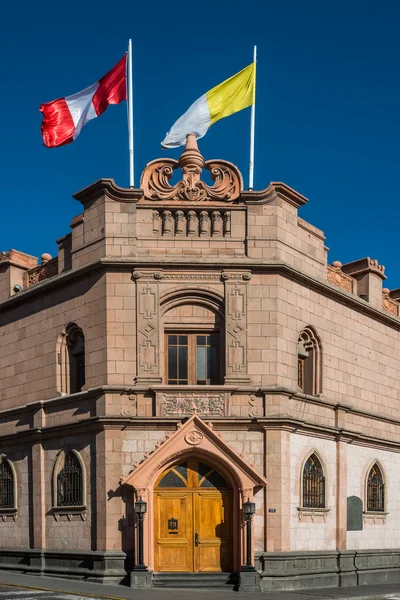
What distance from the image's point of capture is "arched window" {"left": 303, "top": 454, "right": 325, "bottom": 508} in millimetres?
24062

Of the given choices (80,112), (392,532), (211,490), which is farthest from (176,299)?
(392,532)

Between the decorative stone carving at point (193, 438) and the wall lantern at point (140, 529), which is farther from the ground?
the decorative stone carving at point (193, 438)

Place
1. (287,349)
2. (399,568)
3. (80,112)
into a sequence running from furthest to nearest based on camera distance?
(399,568) → (80,112) → (287,349)

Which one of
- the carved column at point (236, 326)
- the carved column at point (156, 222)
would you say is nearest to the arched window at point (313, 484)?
the carved column at point (236, 326)

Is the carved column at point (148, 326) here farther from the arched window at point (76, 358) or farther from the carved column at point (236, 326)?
the arched window at point (76, 358)

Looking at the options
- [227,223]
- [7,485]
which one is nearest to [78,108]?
[227,223]

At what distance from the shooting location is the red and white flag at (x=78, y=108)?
2562 centimetres

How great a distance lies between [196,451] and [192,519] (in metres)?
1.87

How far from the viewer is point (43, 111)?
2603 centimetres

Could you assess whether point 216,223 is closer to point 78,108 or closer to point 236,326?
point 236,326

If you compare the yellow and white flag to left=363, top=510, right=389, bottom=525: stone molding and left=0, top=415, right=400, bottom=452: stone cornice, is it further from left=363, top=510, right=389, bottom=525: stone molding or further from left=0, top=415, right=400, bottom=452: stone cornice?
left=363, top=510, right=389, bottom=525: stone molding

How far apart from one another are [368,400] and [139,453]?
9.38 metres

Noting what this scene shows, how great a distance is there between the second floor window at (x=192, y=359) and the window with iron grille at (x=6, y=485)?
7.16 metres

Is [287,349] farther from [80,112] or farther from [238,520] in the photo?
[80,112]
